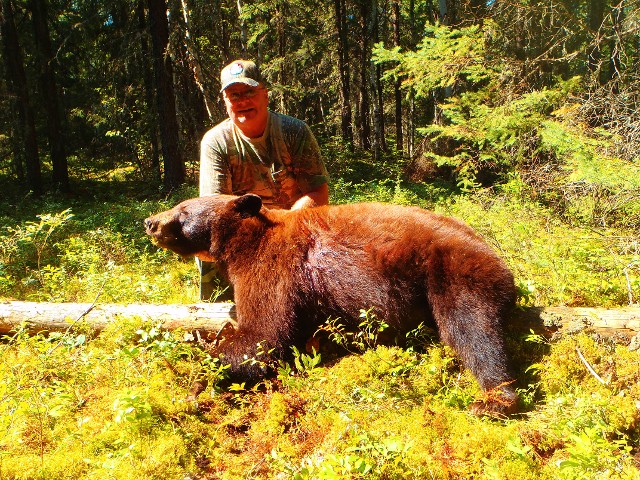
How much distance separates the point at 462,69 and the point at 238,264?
6.83 m

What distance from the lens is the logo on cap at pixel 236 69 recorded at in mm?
4640

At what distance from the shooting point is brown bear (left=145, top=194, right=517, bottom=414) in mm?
3020

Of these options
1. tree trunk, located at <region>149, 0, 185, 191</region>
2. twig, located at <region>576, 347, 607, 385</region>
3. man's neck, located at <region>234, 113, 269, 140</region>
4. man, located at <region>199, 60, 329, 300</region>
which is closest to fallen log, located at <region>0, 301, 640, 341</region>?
twig, located at <region>576, 347, 607, 385</region>

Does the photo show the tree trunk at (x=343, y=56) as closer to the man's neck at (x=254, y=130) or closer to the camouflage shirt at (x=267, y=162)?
the camouflage shirt at (x=267, y=162)

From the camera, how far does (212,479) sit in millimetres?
2557

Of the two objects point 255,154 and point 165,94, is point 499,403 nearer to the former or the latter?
point 255,154

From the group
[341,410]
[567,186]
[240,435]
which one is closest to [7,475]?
[240,435]

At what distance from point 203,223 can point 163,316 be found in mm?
926

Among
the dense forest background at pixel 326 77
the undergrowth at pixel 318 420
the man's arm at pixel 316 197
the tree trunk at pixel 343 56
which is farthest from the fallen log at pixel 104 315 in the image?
the tree trunk at pixel 343 56

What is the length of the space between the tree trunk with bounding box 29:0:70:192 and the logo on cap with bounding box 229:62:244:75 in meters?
14.9

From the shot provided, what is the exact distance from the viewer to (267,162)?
5.22 meters

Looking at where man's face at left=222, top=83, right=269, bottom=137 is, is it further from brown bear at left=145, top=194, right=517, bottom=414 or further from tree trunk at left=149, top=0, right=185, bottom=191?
tree trunk at left=149, top=0, right=185, bottom=191

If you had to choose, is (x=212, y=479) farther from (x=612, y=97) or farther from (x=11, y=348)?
(x=612, y=97)

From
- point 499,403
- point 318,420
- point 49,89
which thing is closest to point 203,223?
point 318,420
